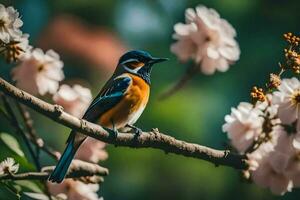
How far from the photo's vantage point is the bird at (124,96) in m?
1.75

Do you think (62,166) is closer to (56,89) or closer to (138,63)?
(56,89)

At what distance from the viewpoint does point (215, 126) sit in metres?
4.19

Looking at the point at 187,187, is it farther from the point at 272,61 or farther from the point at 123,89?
the point at 123,89

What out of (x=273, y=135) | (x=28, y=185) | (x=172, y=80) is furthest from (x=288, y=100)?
(x=172, y=80)

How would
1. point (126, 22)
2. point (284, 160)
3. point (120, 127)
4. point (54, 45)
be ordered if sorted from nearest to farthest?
point (284, 160)
point (120, 127)
point (126, 22)
point (54, 45)

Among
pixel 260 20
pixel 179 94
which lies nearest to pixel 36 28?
pixel 179 94

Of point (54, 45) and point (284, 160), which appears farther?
point (54, 45)

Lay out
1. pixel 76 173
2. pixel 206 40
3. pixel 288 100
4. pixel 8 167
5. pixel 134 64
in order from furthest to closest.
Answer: pixel 134 64 → pixel 206 40 → pixel 76 173 → pixel 8 167 → pixel 288 100

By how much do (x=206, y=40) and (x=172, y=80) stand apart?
7.77 feet

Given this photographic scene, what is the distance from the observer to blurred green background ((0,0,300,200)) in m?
3.91

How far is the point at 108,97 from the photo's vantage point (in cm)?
180

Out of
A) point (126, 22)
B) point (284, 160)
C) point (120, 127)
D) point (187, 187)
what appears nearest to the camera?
point (284, 160)

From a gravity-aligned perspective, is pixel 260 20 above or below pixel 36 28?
above

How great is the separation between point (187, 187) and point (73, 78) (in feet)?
3.72
